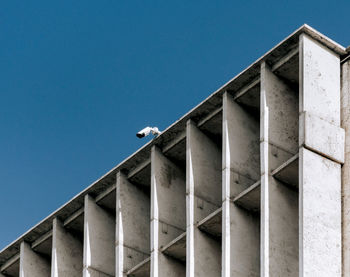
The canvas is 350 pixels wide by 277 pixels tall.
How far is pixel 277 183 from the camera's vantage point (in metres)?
47.1

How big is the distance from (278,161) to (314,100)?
204 cm

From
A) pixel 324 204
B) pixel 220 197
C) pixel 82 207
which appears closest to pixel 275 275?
pixel 324 204

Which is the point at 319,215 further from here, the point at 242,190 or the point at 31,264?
the point at 31,264

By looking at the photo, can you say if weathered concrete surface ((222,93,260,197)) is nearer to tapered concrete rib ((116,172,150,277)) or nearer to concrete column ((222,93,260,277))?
concrete column ((222,93,260,277))

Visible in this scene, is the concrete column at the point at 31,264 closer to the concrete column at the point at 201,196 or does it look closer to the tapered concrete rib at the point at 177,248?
the tapered concrete rib at the point at 177,248

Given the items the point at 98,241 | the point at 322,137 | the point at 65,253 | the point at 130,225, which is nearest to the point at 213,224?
the point at 322,137

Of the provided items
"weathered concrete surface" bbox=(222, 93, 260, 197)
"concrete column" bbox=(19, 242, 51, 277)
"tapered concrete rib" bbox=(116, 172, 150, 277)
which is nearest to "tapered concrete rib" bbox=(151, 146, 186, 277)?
"tapered concrete rib" bbox=(116, 172, 150, 277)

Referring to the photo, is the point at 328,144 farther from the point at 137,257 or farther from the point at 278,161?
the point at 137,257

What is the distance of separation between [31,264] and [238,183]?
12.4 m

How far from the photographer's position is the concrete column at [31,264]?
58.7 metres

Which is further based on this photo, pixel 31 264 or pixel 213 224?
pixel 31 264

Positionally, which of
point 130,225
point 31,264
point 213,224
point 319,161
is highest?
point 31,264

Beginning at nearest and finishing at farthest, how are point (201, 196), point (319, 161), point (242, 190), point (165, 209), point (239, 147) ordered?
point (319, 161) → point (242, 190) → point (239, 147) → point (201, 196) → point (165, 209)

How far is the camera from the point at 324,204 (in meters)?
45.5
